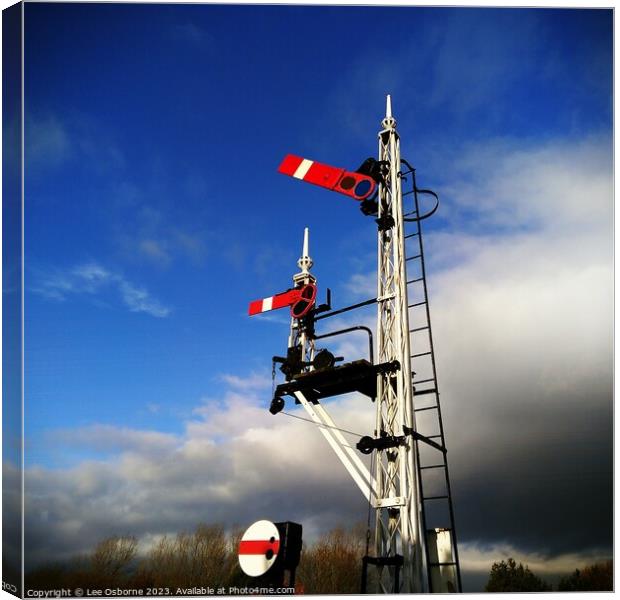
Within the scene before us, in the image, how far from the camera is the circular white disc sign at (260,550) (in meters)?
6.80

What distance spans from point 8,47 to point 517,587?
1360cm

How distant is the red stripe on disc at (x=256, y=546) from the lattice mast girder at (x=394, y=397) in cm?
408

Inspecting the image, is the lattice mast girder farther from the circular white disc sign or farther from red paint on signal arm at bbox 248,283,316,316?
the circular white disc sign

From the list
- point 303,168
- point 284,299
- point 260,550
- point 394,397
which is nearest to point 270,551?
point 260,550

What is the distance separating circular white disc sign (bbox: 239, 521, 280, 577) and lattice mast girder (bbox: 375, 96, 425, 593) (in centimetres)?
404

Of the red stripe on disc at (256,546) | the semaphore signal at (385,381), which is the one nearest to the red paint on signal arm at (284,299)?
the semaphore signal at (385,381)

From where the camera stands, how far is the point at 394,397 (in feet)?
37.5

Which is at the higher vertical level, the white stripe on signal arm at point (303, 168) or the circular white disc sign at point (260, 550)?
the white stripe on signal arm at point (303, 168)

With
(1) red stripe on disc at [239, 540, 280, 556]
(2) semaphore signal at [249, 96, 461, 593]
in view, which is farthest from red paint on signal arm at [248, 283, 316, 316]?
(1) red stripe on disc at [239, 540, 280, 556]

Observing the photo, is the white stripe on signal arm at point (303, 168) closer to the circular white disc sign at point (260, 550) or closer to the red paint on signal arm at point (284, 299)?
the red paint on signal arm at point (284, 299)

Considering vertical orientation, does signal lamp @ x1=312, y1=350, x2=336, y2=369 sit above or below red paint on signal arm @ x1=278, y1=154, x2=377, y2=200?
below

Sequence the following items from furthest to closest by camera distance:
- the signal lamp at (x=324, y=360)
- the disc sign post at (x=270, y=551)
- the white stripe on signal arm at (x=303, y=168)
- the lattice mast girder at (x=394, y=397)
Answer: the white stripe on signal arm at (x=303, y=168), the signal lamp at (x=324, y=360), the lattice mast girder at (x=394, y=397), the disc sign post at (x=270, y=551)

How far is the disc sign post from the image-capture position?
267 inches

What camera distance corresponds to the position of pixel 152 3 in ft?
39.0
